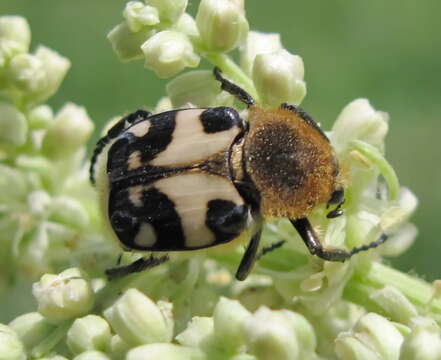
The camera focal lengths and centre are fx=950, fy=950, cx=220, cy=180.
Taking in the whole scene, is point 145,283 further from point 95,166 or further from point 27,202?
point 27,202

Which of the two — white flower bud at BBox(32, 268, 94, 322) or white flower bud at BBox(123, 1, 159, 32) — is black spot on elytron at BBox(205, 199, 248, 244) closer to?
white flower bud at BBox(32, 268, 94, 322)

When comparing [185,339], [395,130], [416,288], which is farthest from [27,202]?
[395,130]

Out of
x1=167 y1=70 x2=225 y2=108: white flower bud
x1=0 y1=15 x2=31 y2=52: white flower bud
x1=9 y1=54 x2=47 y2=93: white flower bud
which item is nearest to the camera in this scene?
x1=167 y1=70 x2=225 y2=108: white flower bud

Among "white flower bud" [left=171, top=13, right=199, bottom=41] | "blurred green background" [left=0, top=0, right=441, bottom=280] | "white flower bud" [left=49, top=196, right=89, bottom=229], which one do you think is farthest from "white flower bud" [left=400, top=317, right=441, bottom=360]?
"blurred green background" [left=0, top=0, right=441, bottom=280]

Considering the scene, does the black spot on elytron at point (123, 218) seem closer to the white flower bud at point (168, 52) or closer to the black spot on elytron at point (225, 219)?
the black spot on elytron at point (225, 219)

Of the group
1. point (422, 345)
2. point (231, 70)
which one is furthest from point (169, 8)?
point (422, 345)

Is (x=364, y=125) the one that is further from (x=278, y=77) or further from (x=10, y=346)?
(x=10, y=346)
